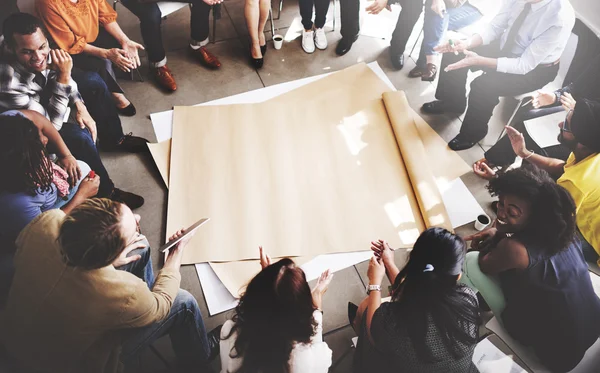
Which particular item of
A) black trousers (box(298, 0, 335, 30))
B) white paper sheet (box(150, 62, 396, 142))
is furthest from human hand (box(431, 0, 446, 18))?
black trousers (box(298, 0, 335, 30))

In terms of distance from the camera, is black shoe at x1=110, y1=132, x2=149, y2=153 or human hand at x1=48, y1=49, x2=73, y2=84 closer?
human hand at x1=48, y1=49, x2=73, y2=84

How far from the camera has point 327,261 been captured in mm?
2531

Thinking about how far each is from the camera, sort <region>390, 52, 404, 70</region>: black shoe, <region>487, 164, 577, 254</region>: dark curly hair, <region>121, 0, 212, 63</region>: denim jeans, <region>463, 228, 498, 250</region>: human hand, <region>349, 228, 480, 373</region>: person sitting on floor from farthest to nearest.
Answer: <region>390, 52, 404, 70</region>: black shoe, <region>121, 0, 212, 63</region>: denim jeans, <region>463, 228, 498, 250</region>: human hand, <region>487, 164, 577, 254</region>: dark curly hair, <region>349, 228, 480, 373</region>: person sitting on floor

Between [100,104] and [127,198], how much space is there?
62 centimetres

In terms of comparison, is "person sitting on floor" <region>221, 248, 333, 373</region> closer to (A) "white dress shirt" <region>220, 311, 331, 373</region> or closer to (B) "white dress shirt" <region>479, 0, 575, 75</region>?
(A) "white dress shirt" <region>220, 311, 331, 373</region>

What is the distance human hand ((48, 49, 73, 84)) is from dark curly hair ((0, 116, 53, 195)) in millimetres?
565

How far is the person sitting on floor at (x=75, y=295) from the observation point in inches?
58.4

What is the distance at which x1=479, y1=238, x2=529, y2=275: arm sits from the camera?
1.83 m

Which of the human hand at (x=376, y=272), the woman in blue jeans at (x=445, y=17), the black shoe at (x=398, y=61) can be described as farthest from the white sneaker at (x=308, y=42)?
the human hand at (x=376, y=272)

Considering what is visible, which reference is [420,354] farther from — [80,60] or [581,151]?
[80,60]

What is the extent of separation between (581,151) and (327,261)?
1.41 meters

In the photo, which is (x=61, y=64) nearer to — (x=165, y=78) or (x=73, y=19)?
(x=73, y=19)

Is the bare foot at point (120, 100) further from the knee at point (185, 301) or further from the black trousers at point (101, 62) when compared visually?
the knee at point (185, 301)

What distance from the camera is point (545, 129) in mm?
Result: 2629
